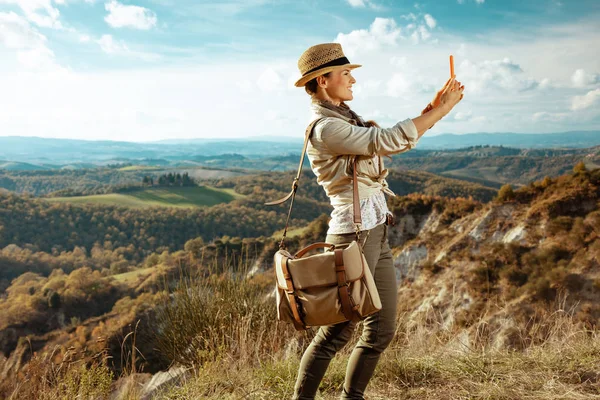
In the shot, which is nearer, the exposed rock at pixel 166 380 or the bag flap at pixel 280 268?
the bag flap at pixel 280 268

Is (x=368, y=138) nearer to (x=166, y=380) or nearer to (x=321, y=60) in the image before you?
(x=321, y=60)

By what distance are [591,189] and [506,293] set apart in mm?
5947

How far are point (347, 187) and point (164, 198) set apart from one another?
325 ft

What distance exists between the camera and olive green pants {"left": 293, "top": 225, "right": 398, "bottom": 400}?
1.94 metres

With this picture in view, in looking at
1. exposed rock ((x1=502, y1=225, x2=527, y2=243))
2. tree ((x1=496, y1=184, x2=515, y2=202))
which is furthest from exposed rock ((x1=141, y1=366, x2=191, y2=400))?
tree ((x1=496, y1=184, x2=515, y2=202))

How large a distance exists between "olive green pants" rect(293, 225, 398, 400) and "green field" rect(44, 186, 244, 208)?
89.8m

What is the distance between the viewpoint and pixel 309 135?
1.90 meters

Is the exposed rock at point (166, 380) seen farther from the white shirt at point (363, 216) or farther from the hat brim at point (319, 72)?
the hat brim at point (319, 72)

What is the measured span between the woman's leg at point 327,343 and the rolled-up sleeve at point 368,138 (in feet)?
1.25

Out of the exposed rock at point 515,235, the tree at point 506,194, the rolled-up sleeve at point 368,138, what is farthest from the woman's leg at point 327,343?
the tree at point 506,194

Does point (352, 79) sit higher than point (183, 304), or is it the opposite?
point (352, 79)

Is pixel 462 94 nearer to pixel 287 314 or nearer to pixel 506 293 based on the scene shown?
pixel 287 314

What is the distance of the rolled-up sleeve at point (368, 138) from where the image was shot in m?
1.77

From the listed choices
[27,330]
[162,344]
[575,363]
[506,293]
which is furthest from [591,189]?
[27,330]
